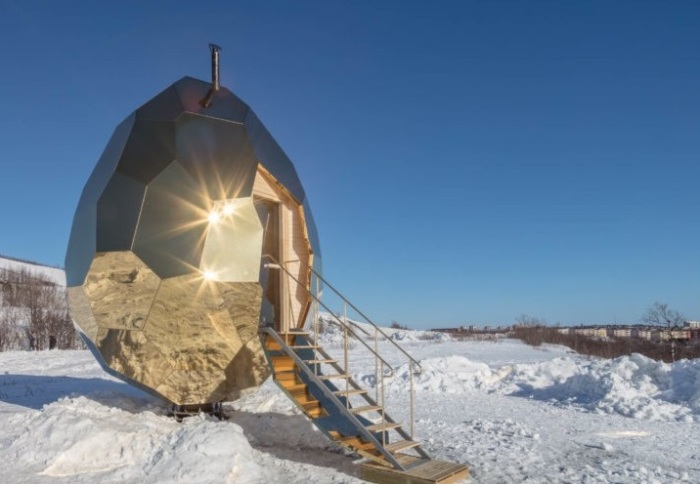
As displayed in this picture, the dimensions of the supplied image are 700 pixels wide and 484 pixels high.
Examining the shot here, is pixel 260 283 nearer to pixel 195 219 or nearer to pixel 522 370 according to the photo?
pixel 195 219

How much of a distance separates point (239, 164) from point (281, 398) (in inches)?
207

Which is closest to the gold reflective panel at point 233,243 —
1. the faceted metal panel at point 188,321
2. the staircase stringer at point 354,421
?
the faceted metal panel at point 188,321

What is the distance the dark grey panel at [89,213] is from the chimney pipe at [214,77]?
1143mm

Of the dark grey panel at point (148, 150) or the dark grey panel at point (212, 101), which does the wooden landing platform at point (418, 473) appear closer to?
the dark grey panel at point (148, 150)

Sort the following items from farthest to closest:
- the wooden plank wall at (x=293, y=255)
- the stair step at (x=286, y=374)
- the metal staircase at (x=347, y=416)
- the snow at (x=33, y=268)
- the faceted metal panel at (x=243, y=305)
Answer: the snow at (x=33, y=268) → the wooden plank wall at (x=293, y=255) → the stair step at (x=286, y=374) → the faceted metal panel at (x=243, y=305) → the metal staircase at (x=347, y=416)

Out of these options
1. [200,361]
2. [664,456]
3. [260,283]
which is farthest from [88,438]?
[664,456]

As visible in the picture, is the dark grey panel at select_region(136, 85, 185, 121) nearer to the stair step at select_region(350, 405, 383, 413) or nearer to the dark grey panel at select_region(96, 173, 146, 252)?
the dark grey panel at select_region(96, 173, 146, 252)

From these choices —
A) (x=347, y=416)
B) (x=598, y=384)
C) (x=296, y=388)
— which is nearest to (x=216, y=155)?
(x=296, y=388)

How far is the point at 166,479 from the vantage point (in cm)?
586

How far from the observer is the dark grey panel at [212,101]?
7.64 metres

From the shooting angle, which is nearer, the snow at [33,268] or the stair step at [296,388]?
the stair step at [296,388]

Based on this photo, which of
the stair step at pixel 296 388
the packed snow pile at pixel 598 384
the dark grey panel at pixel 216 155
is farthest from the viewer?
the packed snow pile at pixel 598 384

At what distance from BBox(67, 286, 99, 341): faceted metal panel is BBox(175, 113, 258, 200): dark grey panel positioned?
7.32 feet

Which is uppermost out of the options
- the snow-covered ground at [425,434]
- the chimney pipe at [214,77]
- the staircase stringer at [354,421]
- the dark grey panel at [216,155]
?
the chimney pipe at [214,77]
